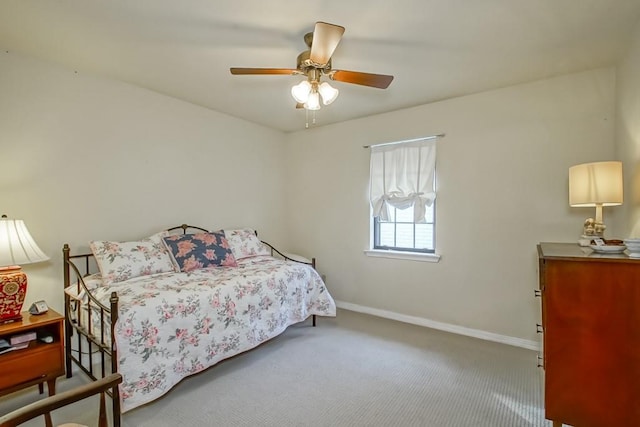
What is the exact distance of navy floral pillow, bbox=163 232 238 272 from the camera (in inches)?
114

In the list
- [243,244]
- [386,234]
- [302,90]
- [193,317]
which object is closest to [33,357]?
[193,317]

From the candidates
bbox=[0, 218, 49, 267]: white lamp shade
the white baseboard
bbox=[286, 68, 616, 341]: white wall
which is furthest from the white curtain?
bbox=[0, 218, 49, 267]: white lamp shade

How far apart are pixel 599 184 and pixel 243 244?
3.09m

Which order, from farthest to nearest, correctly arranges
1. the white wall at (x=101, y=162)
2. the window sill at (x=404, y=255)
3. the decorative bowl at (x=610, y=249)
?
1. the window sill at (x=404, y=255)
2. the white wall at (x=101, y=162)
3. the decorative bowl at (x=610, y=249)

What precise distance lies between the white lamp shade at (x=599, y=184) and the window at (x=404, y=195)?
1.40 m

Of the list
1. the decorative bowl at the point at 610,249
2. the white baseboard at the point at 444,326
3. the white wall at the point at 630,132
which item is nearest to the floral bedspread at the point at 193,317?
the white baseboard at the point at 444,326

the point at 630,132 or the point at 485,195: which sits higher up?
the point at 630,132

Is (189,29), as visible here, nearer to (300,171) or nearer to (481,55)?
(481,55)

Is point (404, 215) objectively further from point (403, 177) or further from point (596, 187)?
point (596, 187)

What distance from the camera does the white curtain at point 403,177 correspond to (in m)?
3.43

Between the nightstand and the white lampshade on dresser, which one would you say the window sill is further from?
the nightstand

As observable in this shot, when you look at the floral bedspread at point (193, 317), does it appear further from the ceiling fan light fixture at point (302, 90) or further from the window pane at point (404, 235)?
the ceiling fan light fixture at point (302, 90)

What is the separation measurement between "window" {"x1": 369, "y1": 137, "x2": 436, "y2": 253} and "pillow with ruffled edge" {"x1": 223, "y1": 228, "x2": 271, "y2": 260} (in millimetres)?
1413

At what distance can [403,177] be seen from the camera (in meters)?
3.57
